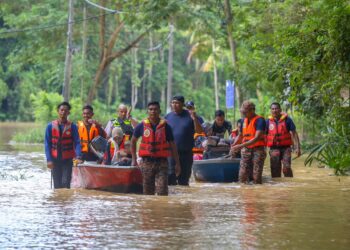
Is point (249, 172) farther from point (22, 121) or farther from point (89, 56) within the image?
point (22, 121)

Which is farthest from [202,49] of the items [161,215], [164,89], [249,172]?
[161,215]

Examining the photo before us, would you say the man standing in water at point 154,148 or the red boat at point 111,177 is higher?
the man standing in water at point 154,148

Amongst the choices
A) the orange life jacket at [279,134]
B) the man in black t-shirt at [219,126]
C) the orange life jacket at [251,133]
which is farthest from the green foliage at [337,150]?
the orange life jacket at [279,134]

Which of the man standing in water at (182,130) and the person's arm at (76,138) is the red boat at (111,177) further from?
the man standing in water at (182,130)

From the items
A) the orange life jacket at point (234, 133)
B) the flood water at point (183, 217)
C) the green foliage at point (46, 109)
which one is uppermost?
the green foliage at point (46, 109)

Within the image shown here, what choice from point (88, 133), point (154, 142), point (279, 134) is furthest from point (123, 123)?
point (279, 134)

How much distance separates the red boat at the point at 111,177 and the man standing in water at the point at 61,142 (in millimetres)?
286

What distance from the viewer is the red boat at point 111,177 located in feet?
48.8

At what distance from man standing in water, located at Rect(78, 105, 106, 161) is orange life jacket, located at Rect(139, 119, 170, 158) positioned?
2.62 meters

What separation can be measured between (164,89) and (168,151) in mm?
63602

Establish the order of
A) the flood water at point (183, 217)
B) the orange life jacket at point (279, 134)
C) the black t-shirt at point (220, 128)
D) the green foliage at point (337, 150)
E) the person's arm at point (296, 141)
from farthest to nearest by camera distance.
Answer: the orange life jacket at point (279, 134) → the black t-shirt at point (220, 128) → the person's arm at point (296, 141) → the green foliage at point (337, 150) → the flood water at point (183, 217)

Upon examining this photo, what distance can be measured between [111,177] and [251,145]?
120 inches

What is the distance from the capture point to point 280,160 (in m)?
19.2

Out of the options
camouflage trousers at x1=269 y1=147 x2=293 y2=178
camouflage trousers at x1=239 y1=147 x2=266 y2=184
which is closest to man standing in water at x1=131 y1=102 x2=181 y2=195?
camouflage trousers at x1=239 y1=147 x2=266 y2=184
